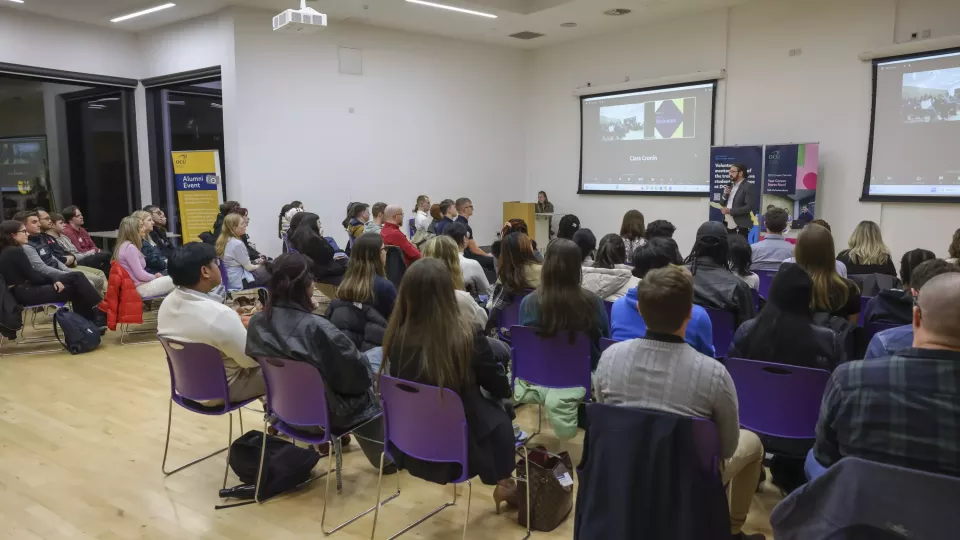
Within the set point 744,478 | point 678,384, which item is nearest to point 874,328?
point 744,478

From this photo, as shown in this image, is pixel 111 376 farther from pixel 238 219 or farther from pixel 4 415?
pixel 238 219

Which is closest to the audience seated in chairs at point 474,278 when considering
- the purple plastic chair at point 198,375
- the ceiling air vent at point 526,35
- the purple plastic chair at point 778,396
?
the purple plastic chair at point 198,375

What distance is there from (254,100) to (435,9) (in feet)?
8.89

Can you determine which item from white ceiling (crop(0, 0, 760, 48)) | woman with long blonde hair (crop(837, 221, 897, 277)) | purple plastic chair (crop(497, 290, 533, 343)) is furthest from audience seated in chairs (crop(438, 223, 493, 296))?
white ceiling (crop(0, 0, 760, 48))

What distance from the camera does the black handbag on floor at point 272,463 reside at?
3.37 m

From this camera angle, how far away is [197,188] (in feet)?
30.0

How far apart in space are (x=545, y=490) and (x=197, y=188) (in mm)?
7741

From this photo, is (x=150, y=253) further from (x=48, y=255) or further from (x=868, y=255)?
(x=868, y=255)

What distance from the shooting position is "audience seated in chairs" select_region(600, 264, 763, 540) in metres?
1.94

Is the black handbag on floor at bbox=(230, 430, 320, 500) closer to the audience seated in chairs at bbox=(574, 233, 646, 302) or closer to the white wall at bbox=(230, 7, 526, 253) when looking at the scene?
the audience seated in chairs at bbox=(574, 233, 646, 302)

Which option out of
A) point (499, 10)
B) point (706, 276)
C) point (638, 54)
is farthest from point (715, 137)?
point (706, 276)

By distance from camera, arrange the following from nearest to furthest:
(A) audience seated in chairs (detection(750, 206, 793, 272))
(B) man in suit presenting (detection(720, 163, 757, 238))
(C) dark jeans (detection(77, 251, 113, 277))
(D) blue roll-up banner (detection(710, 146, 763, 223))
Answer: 1. (A) audience seated in chairs (detection(750, 206, 793, 272))
2. (C) dark jeans (detection(77, 251, 113, 277))
3. (B) man in suit presenting (detection(720, 163, 757, 238))
4. (D) blue roll-up banner (detection(710, 146, 763, 223))

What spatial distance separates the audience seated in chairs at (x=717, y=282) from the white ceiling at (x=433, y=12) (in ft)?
19.1

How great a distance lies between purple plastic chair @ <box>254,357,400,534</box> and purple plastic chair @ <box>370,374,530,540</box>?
1.14 feet
